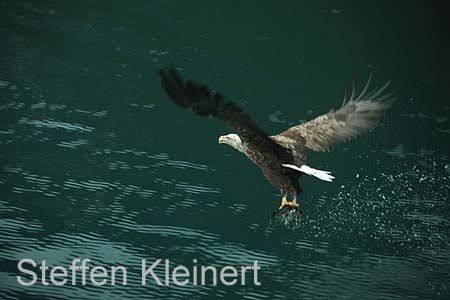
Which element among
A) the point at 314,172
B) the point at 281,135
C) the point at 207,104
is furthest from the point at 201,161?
the point at 207,104

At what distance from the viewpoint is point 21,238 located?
7.34 metres

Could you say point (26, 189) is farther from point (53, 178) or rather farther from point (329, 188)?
point (329, 188)

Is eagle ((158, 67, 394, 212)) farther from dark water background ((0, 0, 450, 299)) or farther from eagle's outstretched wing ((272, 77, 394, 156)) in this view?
dark water background ((0, 0, 450, 299))

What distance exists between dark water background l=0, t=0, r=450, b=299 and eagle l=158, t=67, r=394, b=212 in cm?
119

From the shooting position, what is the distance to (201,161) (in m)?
9.29

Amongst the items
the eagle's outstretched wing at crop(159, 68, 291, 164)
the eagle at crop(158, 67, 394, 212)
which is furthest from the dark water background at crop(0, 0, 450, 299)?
the eagle's outstretched wing at crop(159, 68, 291, 164)

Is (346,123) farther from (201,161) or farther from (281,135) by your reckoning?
(201,161)

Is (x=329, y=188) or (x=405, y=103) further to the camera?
(x=405, y=103)

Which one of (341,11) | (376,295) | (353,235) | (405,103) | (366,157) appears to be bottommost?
(376,295)

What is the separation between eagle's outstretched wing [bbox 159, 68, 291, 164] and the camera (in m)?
4.99

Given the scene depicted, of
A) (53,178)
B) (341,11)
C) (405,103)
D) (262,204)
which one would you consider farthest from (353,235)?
(341,11)

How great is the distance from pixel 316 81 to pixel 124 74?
2.74 metres

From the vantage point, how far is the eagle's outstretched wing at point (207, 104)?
197 inches

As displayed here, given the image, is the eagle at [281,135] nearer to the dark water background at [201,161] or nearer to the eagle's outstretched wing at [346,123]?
the eagle's outstretched wing at [346,123]
